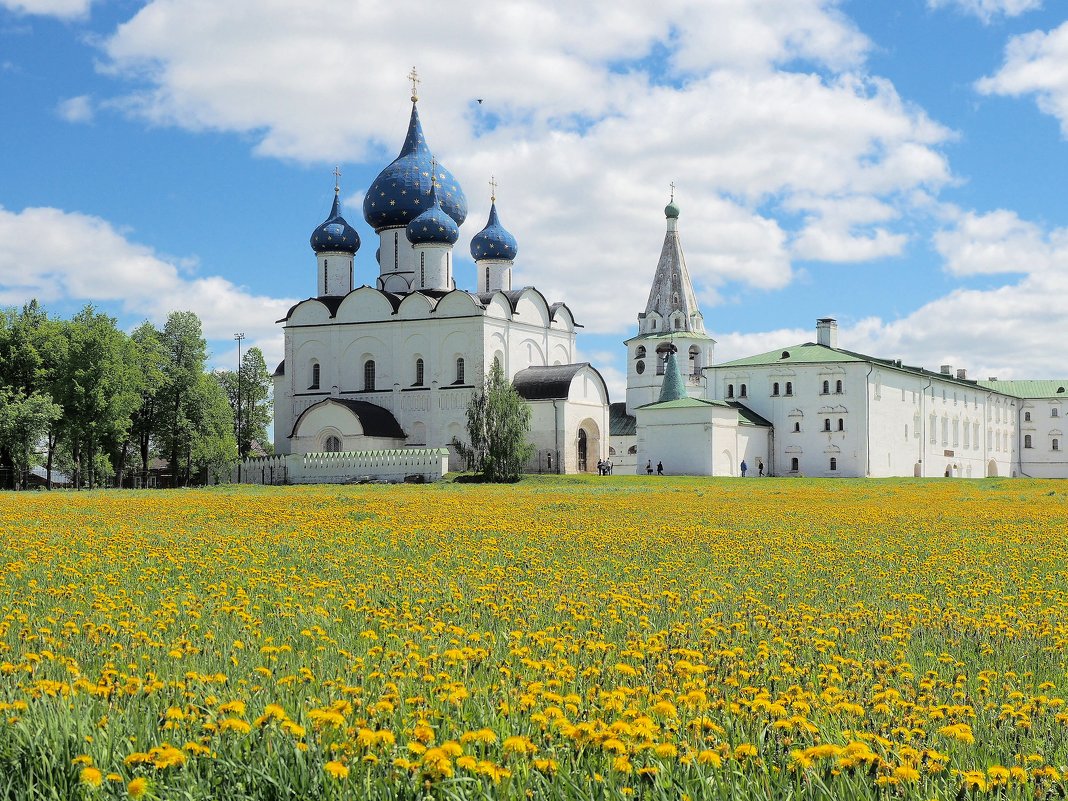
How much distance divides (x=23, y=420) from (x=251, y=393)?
3535 cm

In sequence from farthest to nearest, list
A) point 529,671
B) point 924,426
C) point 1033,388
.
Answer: point 1033,388, point 924,426, point 529,671

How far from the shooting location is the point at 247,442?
82.1 meters

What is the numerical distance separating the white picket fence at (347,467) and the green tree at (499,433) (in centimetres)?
215

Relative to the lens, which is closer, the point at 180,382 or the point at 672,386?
the point at 180,382

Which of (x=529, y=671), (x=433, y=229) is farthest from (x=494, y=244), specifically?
(x=529, y=671)

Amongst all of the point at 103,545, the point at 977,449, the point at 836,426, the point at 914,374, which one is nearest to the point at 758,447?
the point at 836,426

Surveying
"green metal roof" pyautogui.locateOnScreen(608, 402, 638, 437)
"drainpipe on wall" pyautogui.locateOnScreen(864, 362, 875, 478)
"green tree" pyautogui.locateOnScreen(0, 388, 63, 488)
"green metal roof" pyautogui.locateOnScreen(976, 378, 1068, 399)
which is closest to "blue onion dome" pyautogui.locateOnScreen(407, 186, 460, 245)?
"green tree" pyautogui.locateOnScreen(0, 388, 63, 488)

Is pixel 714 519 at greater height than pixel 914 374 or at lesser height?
lesser

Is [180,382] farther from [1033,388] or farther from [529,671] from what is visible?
[1033,388]

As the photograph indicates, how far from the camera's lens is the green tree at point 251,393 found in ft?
270

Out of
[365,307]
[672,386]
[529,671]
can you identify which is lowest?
[529,671]

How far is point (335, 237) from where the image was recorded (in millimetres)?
67812

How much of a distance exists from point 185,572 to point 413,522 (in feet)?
25.6

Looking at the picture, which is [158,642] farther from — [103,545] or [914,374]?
[914,374]
